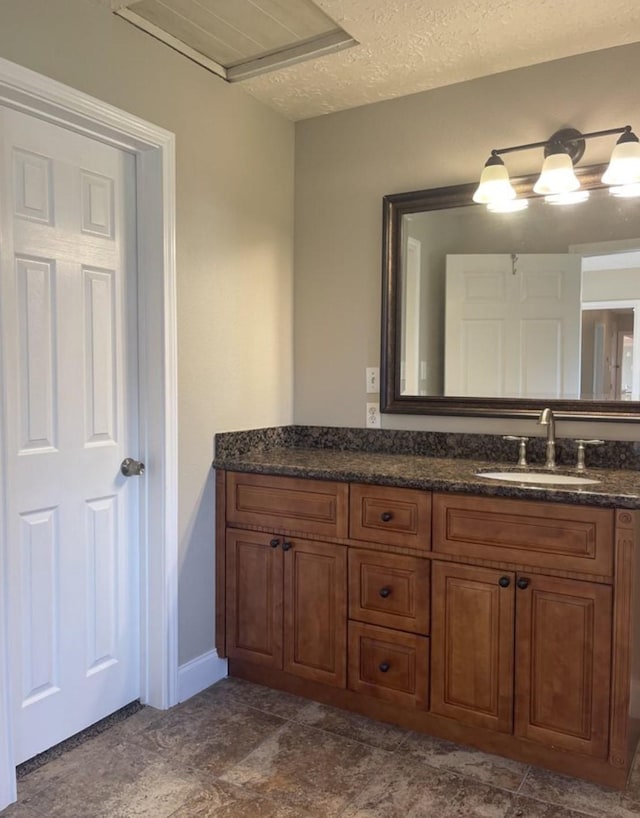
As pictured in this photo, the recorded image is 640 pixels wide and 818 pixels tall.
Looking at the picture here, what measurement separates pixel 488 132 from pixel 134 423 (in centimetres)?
173

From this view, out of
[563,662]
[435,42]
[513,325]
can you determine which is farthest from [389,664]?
[435,42]

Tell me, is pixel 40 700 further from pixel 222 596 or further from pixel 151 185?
pixel 151 185

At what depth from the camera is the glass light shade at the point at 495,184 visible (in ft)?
7.27

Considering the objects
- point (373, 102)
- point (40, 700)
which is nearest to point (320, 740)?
point (40, 700)

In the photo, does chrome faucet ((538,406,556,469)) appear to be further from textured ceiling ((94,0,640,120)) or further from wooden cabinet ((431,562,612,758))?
textured ceiling ((94,0,640,120))

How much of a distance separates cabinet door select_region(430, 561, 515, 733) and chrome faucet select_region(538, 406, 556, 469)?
1.73 feet

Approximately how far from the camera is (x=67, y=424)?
6.50ft

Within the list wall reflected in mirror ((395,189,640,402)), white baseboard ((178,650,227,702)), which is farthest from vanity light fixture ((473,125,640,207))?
white baseboard ((178,650,227,702))

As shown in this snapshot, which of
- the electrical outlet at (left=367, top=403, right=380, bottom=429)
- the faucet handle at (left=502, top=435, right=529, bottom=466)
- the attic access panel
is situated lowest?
the faucet handle at (left=502, top=435, right=529, bottom=466)

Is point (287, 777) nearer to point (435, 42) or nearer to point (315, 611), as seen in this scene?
point (315, 611)

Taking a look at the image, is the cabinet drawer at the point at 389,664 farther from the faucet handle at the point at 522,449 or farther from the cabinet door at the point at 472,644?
the faucet handle at the point at 522,449

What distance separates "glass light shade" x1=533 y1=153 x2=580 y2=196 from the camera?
2107 millimetres

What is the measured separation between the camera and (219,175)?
95.1 inches

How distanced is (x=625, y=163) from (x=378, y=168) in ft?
3.25
